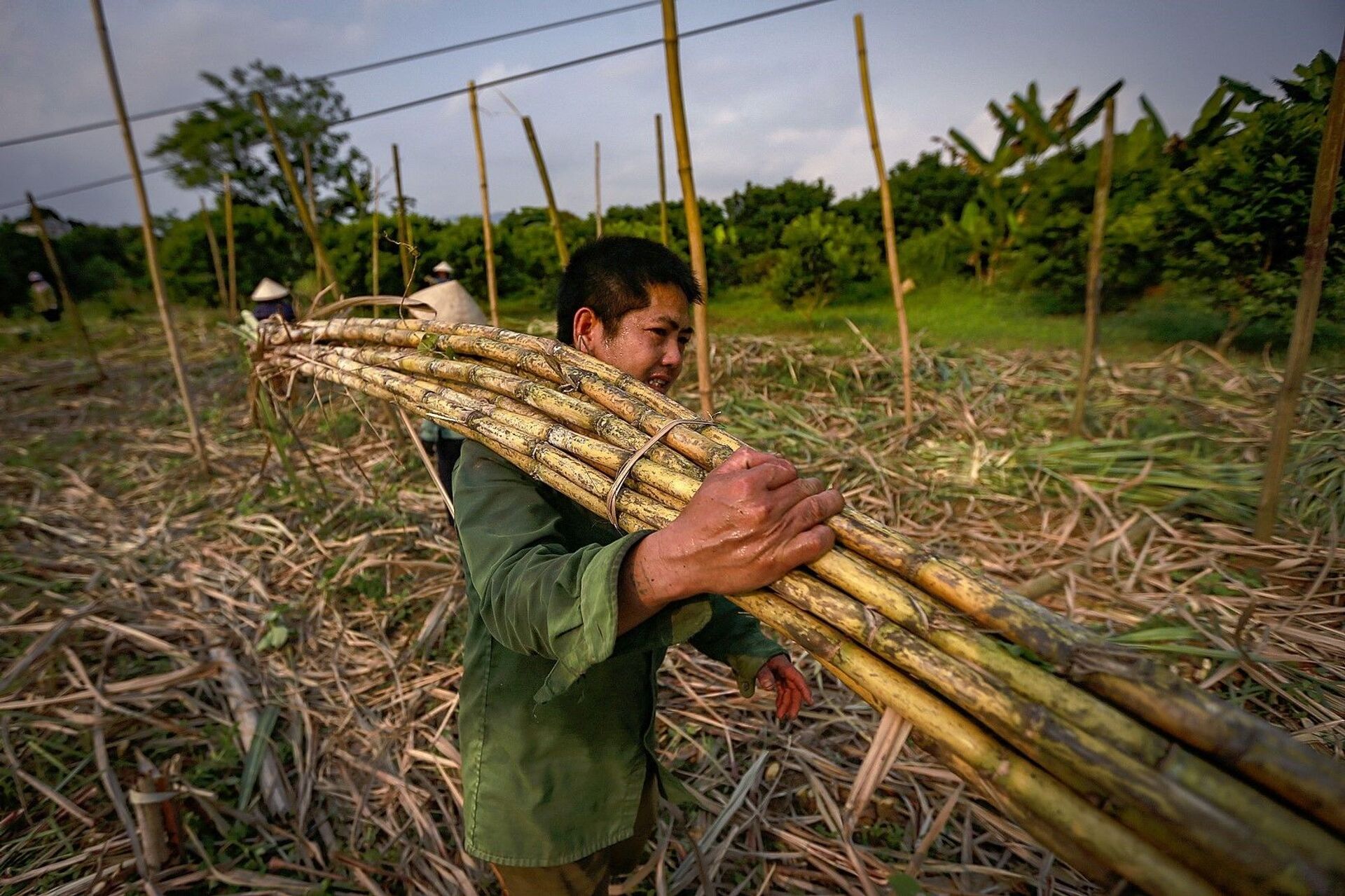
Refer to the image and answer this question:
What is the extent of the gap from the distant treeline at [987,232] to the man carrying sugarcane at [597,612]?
2.56 m

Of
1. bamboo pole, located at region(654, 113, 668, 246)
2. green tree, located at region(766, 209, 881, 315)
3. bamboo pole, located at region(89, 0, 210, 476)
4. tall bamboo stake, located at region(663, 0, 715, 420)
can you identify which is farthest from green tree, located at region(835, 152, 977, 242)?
bamboo pole, located at region(89, 0, 210, 476)

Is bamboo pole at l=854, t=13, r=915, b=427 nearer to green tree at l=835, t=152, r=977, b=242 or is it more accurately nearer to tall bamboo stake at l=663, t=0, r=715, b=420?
tall bamboo stake at l=663, t=0, r=715, b=420

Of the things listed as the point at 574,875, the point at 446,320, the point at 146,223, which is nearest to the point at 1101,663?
the point at 574,875

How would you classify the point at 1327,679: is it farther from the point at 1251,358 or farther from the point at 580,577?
the point at 1251,358

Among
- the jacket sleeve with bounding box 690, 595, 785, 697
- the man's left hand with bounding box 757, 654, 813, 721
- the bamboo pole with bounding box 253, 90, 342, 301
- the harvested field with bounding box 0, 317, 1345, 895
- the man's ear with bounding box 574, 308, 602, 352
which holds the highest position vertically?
the bamboo pole with bounding box 253, 90, 342, 301

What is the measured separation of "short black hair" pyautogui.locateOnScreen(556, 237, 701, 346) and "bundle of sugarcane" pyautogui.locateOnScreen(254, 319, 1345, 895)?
12.7 inches

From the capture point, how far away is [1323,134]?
218 centimetres

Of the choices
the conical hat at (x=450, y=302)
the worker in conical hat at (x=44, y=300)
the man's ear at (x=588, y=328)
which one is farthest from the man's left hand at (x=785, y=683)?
the worker in conical hat at (x=44, y=300)

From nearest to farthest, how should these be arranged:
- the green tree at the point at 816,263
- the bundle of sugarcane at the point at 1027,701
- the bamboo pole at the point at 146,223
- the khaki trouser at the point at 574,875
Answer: the bundle of sugarcane at the point at 1027,701, the khaki trouser at the point at 574,875, the bamboo pole at the point at 146,223, the green tree at the point at 816,263

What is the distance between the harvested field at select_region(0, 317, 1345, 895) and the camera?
2.06 metres

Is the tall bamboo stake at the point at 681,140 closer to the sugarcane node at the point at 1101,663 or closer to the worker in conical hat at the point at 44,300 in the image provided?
the sugarcane node at the point at 1101,663

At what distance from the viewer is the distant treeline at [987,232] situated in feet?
9.78

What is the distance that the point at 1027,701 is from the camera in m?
0.78

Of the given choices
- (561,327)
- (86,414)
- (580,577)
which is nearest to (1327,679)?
(580,577)
